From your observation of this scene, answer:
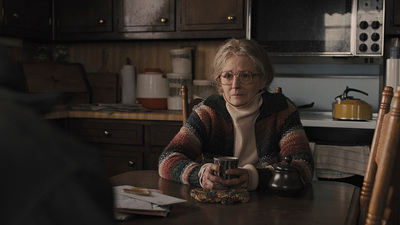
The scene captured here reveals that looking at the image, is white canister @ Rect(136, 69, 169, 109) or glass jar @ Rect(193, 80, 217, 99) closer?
glass jar @ Rect(193, 80, 217, 99)

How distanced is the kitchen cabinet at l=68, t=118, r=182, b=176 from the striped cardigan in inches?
51.3

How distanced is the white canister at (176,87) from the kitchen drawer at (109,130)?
0.42 meters

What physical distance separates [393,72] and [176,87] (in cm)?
147

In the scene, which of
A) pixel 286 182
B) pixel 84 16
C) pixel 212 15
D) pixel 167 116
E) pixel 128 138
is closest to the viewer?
pixel 286 182

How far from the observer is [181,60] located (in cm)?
360

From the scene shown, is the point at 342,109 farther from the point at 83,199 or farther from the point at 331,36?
the point at 83,199

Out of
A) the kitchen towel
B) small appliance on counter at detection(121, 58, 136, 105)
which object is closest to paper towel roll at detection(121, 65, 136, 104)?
small appliance on counter at detection(121, 58, 136, 105)

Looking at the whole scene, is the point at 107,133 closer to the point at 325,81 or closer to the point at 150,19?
the point at 150,19

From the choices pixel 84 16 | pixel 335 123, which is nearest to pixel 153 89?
pixel 84 16

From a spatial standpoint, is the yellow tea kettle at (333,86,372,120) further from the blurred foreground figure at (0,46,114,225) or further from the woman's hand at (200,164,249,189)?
the blurred foreground figure at (0,46,114,225)

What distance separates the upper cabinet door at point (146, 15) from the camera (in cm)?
353

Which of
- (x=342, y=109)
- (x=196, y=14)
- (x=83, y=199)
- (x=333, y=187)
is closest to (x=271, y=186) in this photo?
(x=333, y=187)

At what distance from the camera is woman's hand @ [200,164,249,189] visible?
1.43 metres

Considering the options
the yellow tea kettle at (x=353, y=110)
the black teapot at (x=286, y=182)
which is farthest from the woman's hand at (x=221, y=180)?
the yellow tea kettle at (x=353, y=110)
